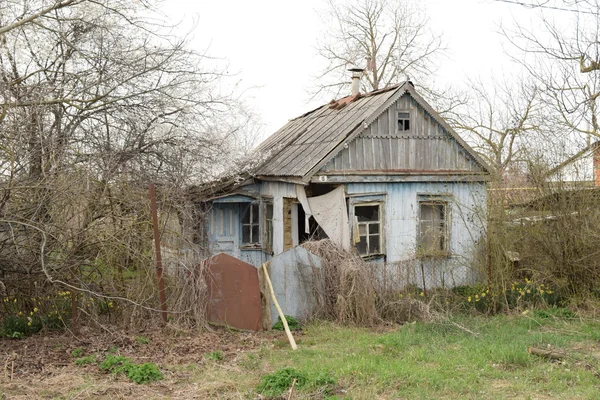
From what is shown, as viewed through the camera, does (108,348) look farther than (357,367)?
Yes

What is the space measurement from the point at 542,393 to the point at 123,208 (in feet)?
23.2

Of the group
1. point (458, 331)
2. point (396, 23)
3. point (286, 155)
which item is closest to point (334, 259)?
point (458, 331)

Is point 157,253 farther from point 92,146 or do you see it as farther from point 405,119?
point 405,119

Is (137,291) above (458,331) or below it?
above

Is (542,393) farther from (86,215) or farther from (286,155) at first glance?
(286,155)

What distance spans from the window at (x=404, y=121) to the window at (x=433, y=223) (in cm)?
181

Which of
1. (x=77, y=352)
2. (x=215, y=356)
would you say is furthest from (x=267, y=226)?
(x=77, y=352)

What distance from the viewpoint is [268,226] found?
16.5 meters

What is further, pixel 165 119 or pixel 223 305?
pixel 165 119

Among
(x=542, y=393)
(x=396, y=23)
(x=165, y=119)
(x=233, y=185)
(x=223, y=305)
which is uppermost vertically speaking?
(x=396, y=23)

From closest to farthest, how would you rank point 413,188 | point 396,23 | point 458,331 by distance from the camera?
point 458,331, point 413,188, point 396,23

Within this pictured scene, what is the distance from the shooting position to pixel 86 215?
9.91 m

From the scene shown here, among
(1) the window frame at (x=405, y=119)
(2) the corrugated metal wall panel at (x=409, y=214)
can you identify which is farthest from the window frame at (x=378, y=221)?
(1) the window frame at (x=405, y=119)

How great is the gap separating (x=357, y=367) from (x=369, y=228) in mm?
6708
